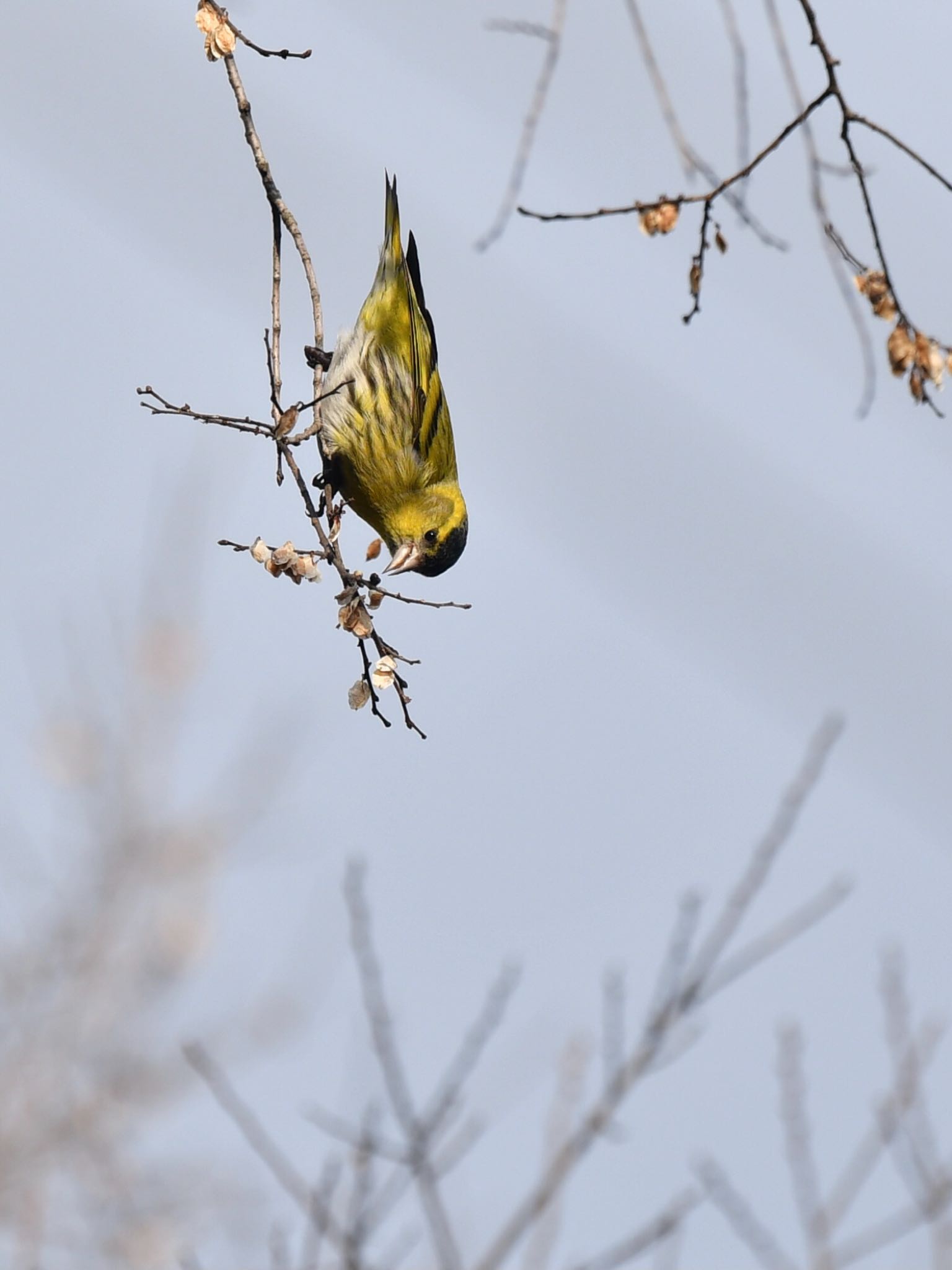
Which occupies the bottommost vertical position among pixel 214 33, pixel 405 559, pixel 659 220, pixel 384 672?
pixel 384 672

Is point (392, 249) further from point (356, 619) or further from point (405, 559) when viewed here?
point (356, 619)

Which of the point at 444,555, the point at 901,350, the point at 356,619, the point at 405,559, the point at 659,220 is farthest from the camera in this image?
the point at 444,555

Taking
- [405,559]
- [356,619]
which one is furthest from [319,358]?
[405,559]

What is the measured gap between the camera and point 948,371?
11.0 feet

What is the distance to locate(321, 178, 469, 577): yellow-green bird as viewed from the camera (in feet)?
19.7

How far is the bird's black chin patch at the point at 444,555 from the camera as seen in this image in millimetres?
6262

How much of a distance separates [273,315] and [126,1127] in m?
8.46

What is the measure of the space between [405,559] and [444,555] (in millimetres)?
285

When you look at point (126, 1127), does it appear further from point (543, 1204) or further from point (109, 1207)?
point (543, 1204)

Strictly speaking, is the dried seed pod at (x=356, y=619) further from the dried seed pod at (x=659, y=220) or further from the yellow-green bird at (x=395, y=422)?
the yellow-green bird at (x=395, y=422)

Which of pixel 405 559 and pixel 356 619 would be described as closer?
pixel 356 619

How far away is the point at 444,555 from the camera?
248 inches

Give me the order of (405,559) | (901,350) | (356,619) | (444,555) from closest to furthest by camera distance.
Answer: (356,619), (901,350), (405,559), (444,555)

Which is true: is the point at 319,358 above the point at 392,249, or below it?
below
